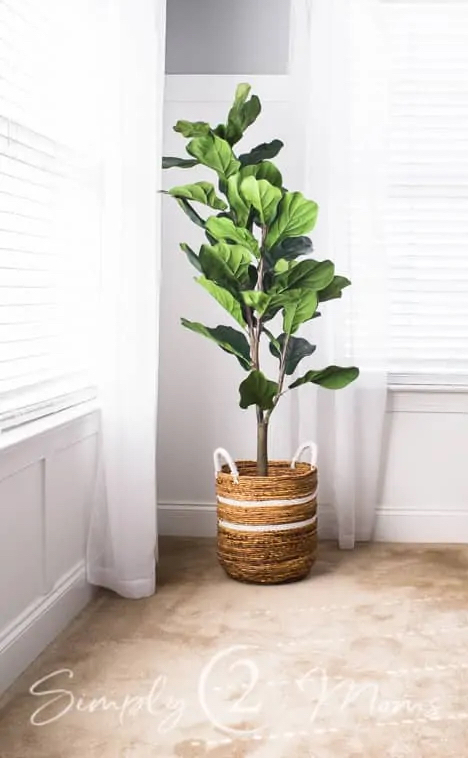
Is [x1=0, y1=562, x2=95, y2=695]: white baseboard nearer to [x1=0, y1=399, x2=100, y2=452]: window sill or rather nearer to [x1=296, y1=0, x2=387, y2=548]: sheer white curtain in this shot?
[x1=0, y1=399, x2=100, y2=452]: window sill

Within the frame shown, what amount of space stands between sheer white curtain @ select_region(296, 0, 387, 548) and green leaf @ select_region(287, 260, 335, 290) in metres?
0.62

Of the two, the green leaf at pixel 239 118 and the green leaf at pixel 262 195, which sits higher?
the green leaf at pixel 239 118

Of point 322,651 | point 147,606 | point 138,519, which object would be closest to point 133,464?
point 138,519

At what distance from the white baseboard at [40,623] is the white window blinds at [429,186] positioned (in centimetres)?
160

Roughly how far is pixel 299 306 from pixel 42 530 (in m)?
1.09

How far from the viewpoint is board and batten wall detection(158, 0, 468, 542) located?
4164mm

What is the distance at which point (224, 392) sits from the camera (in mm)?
4246

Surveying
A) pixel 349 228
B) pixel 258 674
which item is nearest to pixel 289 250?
pixel 349 228

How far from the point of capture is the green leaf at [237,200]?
11.2ft

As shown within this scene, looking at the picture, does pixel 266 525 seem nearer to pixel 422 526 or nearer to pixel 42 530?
pixel 42 530

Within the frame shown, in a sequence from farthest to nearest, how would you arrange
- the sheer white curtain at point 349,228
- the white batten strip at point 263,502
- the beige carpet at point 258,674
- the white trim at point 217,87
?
the white trim at point 217,87
the sheer white curtain at point 349,228
the white batten strip at point 263,502
the beige carpet at point 258,674

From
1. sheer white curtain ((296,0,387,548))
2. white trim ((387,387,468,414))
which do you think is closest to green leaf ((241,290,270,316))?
sheer white curtain ((296,0,387,548))

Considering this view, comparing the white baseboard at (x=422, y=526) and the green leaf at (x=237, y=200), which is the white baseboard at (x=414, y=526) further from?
the green leaf at (x=237, y=200)

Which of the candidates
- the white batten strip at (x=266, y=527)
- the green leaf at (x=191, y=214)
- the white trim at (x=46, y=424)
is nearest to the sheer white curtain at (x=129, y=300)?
the white trim at (x=46, y=424)
